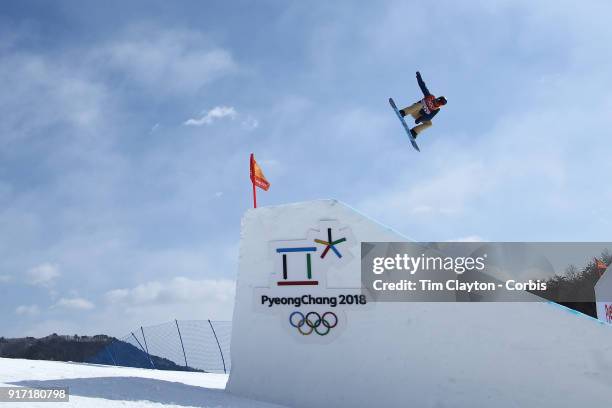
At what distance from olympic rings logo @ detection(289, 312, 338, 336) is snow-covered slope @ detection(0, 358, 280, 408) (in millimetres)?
1473

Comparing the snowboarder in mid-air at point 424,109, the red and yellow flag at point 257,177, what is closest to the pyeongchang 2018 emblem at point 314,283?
the red and yellow flag at point 257,177

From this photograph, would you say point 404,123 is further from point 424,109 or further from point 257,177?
point 257,177

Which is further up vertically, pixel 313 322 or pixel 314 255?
pixel 314 255

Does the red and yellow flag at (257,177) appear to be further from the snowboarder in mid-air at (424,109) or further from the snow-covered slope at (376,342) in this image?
the snowboarder in mid-air at (424,109)

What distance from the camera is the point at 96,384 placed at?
376 inches

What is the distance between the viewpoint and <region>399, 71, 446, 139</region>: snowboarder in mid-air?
55.0ft

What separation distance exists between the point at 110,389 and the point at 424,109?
38.4 ft

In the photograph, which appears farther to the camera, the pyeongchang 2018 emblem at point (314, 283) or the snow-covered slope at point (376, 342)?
the pyeongchang 2018 emblem at point (314, 283)

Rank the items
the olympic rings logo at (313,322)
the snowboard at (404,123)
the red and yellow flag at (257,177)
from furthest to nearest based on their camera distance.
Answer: the snowboard at (404,123) → the red and yellow flag at (257,177) → the olympic rings logo at (313,322)

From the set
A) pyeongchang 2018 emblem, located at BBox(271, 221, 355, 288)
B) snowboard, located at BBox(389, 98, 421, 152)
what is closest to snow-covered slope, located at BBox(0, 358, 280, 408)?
pyeongchang 2018 emblem, located at BBox(271, 221, 355, 288)

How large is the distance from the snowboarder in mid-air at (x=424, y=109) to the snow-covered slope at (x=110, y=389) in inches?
394

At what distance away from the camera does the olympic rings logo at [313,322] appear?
10.6m

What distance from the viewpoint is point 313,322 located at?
1071cm

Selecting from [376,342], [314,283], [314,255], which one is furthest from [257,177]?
[376,342]
